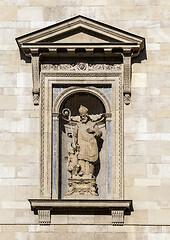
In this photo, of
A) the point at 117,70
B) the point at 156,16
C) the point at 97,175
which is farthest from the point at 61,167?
the point at 156,16

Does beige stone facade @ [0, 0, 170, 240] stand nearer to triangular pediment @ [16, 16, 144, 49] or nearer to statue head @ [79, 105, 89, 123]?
triangular pediment @ [16, 16, 144, 49]

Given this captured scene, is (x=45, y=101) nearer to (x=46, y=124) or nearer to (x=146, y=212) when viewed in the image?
(x=46, y=124)

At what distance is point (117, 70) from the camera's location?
25281mm

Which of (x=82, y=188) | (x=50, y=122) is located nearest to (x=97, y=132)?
(x=50, y=122)

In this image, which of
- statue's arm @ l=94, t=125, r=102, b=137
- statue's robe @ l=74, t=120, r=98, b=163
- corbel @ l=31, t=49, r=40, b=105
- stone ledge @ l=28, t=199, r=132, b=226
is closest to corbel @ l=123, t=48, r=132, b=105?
statue's arm @ l=94, t=125, r=102, b=137

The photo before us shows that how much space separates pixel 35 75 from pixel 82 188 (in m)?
2.79

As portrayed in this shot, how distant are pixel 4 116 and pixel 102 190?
281 centimetres

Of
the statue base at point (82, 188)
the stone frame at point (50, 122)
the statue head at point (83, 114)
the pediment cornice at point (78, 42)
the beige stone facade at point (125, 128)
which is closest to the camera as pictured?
the beige stone facade at point (125, 128)

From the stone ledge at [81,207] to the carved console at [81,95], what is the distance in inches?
12.4

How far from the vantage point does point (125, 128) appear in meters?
25.0

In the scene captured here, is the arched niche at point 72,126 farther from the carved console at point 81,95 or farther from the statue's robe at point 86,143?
the statue's robe at point 86,143

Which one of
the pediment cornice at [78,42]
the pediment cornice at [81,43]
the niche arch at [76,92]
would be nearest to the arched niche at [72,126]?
the niche arch at [76,92]

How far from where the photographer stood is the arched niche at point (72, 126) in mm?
25188

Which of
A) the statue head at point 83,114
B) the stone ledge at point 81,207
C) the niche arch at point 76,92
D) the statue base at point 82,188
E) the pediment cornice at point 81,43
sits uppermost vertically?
the pediment cornice at point 81,43
